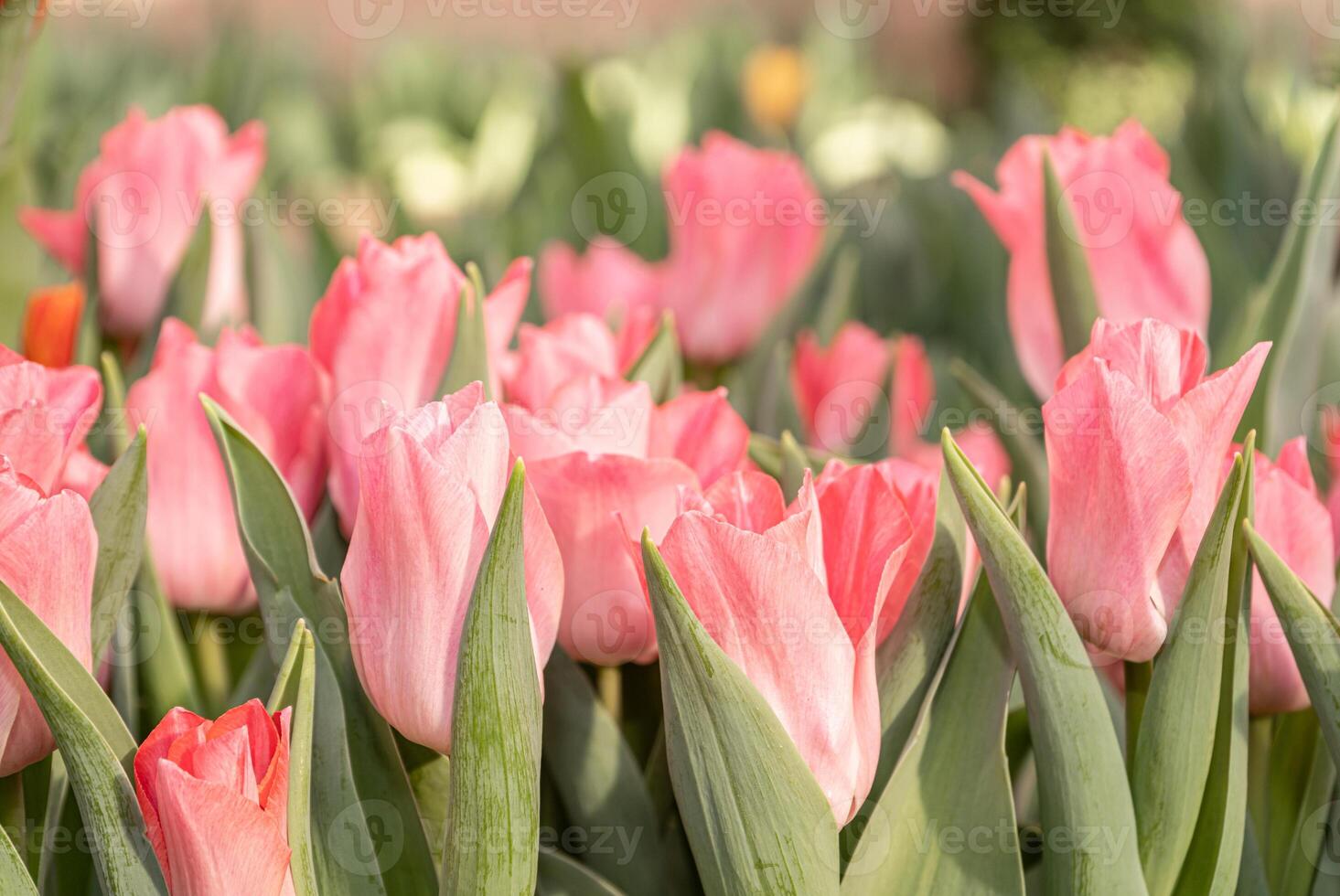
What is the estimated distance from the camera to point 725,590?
41 cm

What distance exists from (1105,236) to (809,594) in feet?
1.16

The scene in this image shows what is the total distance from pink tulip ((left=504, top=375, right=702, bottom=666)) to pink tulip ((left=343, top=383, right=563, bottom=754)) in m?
0.04

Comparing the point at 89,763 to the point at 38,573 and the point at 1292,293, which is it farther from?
the point at 1292,293

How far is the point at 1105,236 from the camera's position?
67 centimetres

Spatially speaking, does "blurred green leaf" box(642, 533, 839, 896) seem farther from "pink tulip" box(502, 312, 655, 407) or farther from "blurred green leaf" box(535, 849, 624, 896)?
"pink tulip" box(502, 312, 655, 407)

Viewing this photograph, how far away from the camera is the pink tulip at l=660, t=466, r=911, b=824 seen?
15.7 inches

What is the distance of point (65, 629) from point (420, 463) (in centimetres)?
13

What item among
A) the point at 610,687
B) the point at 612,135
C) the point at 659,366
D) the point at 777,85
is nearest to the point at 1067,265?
the point at 659,366

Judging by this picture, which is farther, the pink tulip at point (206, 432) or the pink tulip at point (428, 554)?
the pink tulip at point (206, 432)

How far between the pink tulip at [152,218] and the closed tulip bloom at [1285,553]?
0.62m

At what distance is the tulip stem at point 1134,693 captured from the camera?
1.60 ft

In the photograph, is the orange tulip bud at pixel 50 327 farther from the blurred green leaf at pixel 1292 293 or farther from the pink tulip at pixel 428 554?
the blurred green leaf at pixel 1292 293

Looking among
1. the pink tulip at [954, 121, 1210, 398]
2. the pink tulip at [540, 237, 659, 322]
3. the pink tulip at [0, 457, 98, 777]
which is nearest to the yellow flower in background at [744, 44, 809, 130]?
the pink tulip at [540, 237, 659, 322]

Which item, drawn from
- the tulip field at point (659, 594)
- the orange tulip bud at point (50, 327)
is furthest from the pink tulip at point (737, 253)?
the orange tulip bud at point (50, 327)
